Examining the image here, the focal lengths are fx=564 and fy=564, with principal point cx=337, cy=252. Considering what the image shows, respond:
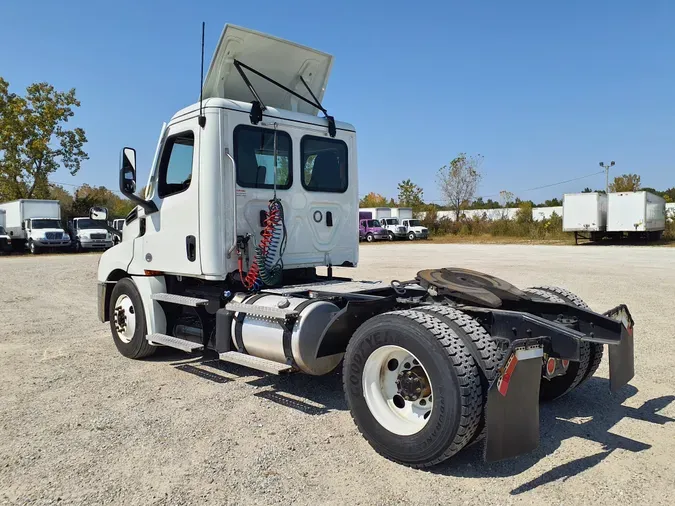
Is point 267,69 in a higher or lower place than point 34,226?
higher

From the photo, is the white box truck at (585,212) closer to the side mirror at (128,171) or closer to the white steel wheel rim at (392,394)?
the side mirror at (128,171)

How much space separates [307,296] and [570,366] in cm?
243

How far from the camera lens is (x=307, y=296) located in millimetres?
5477

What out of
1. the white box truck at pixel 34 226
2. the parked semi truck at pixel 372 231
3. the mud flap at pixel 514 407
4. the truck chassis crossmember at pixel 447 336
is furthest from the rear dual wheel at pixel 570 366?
the parked semi truck at pixel 372 231

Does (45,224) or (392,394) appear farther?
(45,224)

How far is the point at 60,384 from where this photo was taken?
5.95 meters

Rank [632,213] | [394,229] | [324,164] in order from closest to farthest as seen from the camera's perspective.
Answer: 1. [324,164]
2. [632,213]
3. [394,229]

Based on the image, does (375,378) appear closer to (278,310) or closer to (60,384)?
(278,310)

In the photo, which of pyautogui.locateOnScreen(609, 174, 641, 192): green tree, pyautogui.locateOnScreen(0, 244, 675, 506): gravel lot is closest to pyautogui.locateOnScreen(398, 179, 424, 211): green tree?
pyautogui.locateOnScreen(609, 174, 641, 192): green tree

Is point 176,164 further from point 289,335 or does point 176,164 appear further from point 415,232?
point 415,232

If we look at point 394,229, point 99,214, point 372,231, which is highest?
point 99,214

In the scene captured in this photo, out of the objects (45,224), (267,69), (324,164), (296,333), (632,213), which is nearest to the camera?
(296,333)

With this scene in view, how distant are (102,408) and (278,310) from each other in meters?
1.85

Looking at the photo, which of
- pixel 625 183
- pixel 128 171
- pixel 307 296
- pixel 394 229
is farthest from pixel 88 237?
pixel 625 183
